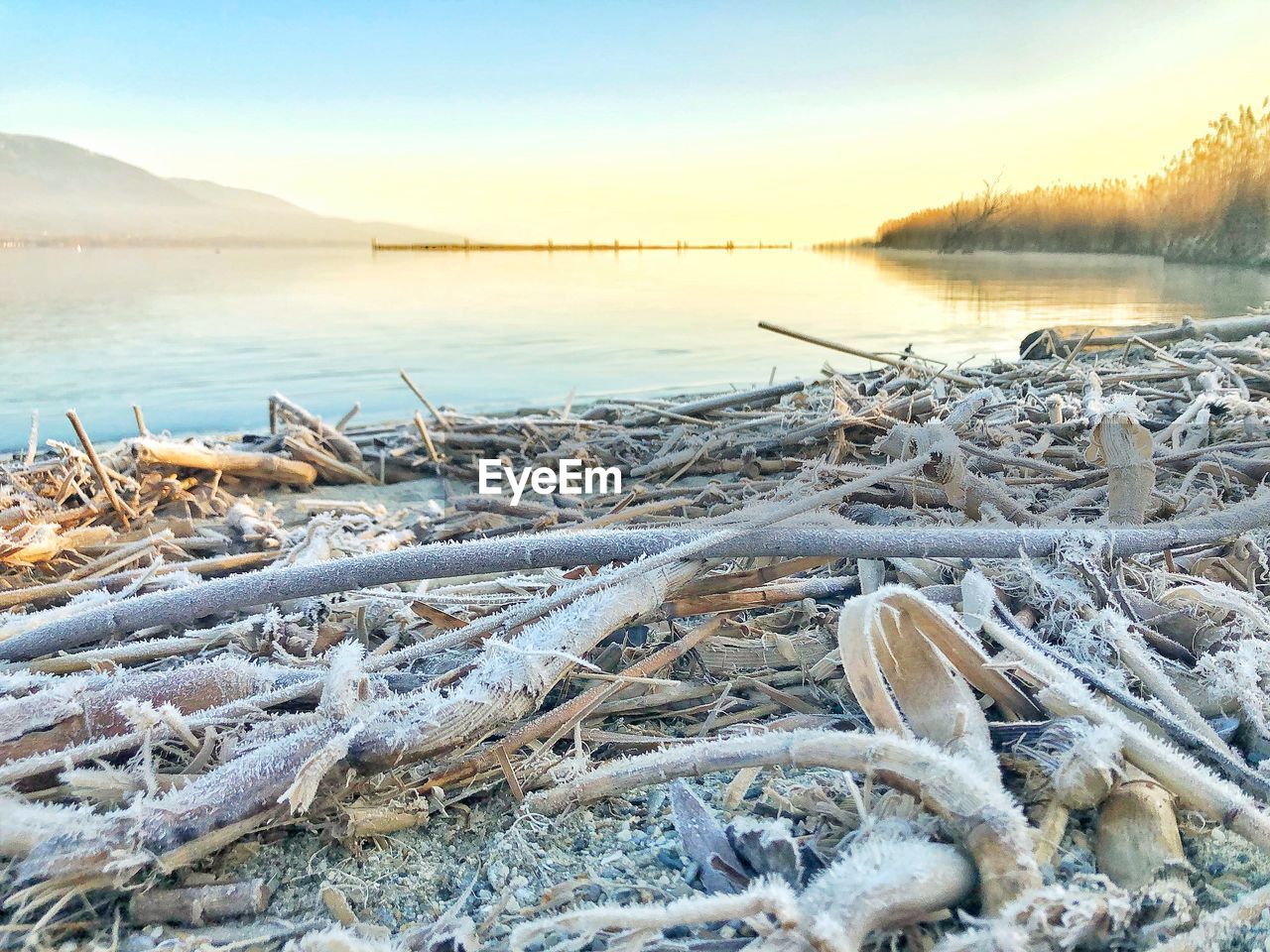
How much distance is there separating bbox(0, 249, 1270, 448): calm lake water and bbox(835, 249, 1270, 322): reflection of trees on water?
0.07 m

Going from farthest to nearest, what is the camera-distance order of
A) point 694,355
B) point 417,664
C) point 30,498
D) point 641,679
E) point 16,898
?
1. point 694,355
2. point 30,498
3. point 417,664
4. point 641,679
5. point 16,898

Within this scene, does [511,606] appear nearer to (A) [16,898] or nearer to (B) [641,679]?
(B) [641,679]

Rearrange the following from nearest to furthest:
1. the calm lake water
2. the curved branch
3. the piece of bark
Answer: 1. the curved branch
2. the piece of bark
3. the calm lake water

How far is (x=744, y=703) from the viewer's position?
5.20 ft

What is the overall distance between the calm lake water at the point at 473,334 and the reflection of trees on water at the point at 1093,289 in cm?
7

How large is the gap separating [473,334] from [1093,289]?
1222 centimetres

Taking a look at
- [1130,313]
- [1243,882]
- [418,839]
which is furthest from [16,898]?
[1130,313]

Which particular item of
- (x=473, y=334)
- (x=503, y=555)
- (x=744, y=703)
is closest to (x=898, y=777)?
(x=744, y=703)

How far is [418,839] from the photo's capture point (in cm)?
128

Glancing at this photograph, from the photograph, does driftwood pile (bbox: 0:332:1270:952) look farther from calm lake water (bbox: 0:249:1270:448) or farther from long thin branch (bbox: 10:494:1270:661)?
calm lake water (bbox: 0:249:1270:448)

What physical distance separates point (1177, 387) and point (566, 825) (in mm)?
3708

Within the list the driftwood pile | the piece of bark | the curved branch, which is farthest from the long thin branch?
the piece of bark

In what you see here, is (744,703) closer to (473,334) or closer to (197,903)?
(197,903)

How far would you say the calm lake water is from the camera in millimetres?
9328
